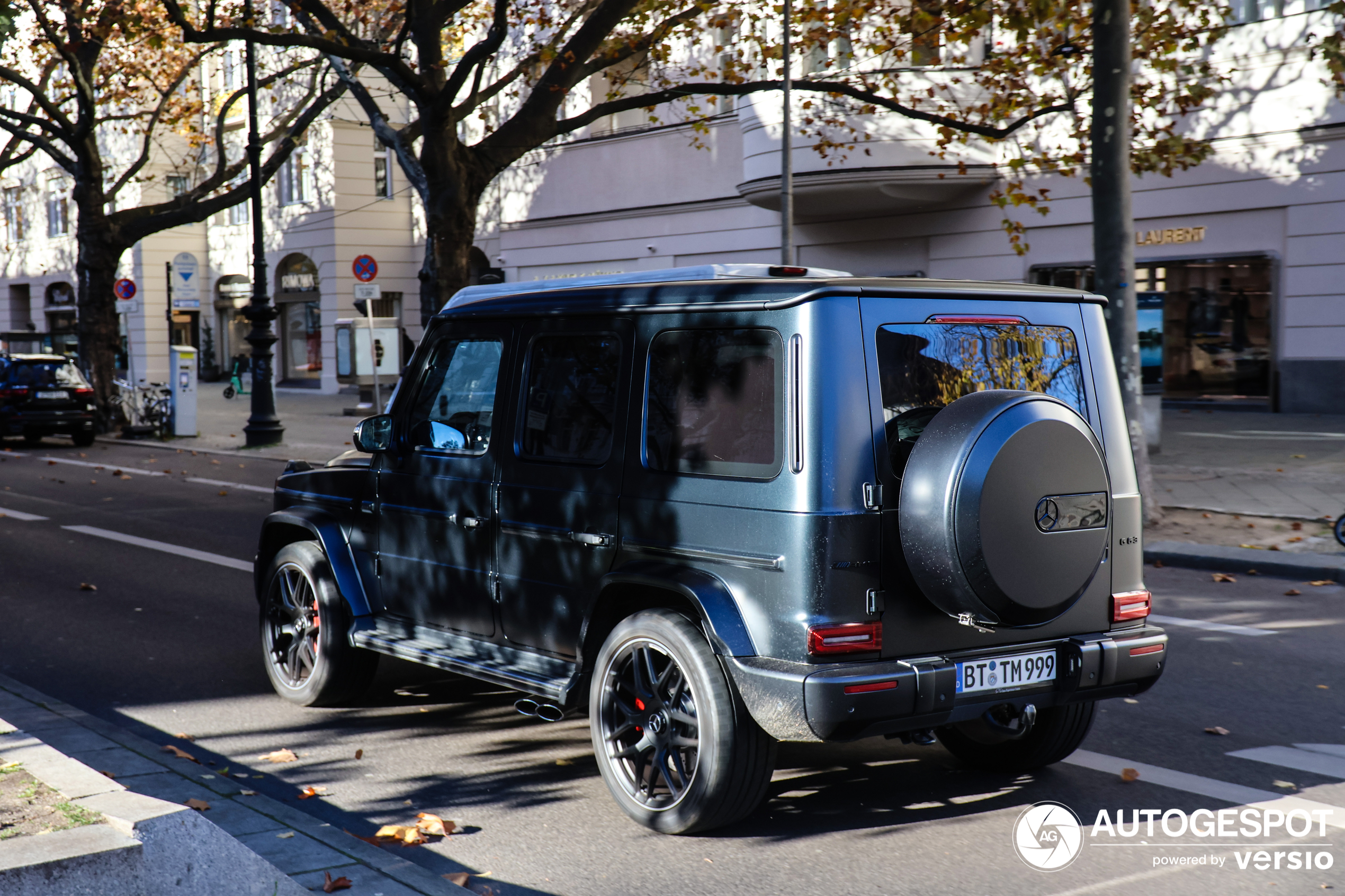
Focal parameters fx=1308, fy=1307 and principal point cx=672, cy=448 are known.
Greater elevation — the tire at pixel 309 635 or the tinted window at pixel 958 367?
the tinted window at pixel 958 367

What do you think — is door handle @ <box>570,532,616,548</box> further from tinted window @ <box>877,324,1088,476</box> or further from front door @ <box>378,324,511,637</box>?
tinted window @ <box>877,324,1088,476</box>

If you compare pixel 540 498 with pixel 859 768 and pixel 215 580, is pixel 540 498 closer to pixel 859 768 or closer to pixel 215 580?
pixel 859 768

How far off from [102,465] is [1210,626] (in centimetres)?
1545

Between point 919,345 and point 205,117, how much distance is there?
4004 centimetres

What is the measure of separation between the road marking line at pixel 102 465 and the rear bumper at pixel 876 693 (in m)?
14.5

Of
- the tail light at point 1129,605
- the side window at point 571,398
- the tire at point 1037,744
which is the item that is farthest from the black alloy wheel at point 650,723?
the tail light at point 1129,605

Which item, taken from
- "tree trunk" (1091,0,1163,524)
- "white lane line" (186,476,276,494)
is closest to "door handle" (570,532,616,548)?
"tree trunk" (1091,0,1163,524)

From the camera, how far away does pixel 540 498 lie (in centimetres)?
473

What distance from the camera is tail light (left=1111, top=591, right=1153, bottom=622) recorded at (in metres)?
4.41

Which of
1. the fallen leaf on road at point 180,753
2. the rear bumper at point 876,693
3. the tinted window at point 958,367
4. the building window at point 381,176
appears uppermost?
the building window at point 381,176

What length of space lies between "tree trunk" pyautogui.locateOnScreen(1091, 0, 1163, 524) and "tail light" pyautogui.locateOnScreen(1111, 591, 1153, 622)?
6.73 m

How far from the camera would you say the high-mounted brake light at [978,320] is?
163 inches

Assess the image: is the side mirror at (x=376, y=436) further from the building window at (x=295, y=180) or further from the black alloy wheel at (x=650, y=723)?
the building window at (x=295, y=180)

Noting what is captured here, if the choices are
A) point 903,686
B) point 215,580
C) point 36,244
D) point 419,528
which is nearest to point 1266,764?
point 903,686
